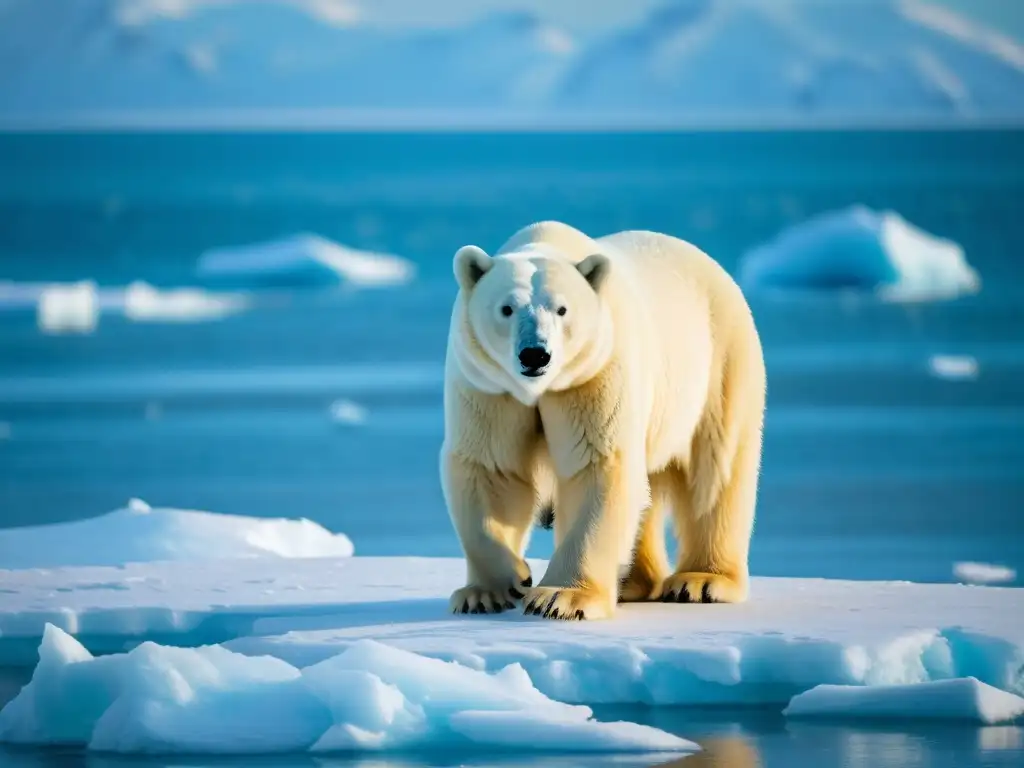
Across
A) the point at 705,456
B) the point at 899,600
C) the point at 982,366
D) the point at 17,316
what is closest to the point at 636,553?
the point at 705,456

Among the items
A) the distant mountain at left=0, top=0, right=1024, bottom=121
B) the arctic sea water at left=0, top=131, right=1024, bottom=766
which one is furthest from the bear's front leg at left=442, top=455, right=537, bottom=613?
the distant mountain at left=0, top=0, right=1024, bottom=121

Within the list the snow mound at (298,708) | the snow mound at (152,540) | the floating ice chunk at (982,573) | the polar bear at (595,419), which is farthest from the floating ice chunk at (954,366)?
the snow mound at (298,708)

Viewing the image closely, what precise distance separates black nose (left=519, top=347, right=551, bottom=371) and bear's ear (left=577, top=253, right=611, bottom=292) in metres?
0.34

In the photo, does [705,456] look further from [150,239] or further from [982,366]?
[150,239]

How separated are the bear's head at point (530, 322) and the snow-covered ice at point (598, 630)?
600 mm

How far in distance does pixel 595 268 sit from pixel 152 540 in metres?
2.74

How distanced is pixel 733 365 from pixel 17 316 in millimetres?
19211

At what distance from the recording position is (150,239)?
49656 mm

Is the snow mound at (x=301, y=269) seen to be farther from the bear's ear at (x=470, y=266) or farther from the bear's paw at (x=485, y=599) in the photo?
the bear's ear at (x=470, y=266)

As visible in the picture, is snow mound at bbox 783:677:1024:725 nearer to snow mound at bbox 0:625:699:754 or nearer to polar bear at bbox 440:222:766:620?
snow mound at bbox 0:625:699:754

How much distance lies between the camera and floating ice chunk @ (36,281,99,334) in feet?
72.2

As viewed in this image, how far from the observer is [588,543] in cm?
509

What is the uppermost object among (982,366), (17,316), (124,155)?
(124,155)

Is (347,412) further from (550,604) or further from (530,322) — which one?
(530,322)
